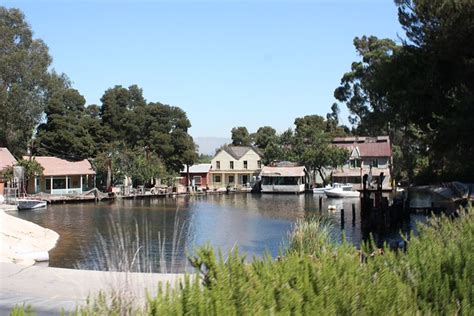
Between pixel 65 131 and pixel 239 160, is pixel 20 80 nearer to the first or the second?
pixel 65 131

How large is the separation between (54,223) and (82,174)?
2912 cm

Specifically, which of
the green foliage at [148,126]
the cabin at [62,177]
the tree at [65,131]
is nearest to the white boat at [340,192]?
the green foliage at [148,126]

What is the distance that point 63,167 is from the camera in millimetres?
63406

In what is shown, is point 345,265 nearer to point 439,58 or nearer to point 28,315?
point 28,315

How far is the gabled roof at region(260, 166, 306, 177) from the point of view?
256ft

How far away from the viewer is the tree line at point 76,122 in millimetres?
62844

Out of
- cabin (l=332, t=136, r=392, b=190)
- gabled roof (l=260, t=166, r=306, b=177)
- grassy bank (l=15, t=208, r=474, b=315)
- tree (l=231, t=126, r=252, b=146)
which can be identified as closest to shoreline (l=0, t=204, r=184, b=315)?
grassy bank (l=15, t=208, r=474, b=315)

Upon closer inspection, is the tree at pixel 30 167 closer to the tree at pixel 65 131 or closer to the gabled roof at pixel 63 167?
the gabled roof at pixel 63 167

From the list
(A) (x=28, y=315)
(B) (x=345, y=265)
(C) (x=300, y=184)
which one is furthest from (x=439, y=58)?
(C) (x=300, y=184)

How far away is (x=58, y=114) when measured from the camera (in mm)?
64562

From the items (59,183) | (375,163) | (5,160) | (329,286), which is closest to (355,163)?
(375,163)

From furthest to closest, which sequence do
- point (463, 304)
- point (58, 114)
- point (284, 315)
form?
1. point (58, 114)
2. point (463, 304)
3. point (284, 315)

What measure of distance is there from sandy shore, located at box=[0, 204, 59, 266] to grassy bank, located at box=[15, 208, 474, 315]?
48.4 feet

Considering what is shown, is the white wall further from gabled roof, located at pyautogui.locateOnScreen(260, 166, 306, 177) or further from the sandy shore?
the sandy shore
